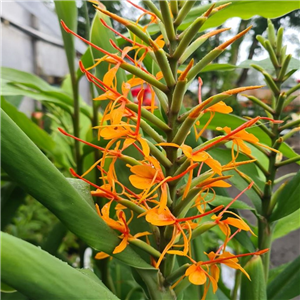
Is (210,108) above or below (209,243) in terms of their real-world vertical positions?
above

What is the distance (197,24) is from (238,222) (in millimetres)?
133

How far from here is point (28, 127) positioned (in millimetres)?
545

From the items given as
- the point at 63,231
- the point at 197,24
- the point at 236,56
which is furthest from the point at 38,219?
the point at 236,56

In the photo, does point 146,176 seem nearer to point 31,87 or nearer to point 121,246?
point 121,246

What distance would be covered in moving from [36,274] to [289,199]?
26cm

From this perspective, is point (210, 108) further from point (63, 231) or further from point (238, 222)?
point (63, 231)

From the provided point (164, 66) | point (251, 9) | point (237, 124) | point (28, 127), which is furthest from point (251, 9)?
point (28, 127)

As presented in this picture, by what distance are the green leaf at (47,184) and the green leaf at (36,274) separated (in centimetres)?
4

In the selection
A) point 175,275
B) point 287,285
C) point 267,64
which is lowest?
point 287,285

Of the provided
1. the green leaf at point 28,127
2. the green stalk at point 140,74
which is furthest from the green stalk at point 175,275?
the green leaf at point 28,127

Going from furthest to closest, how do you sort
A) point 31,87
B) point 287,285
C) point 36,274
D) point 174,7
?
point 31,87 < point 287,285 < point 174,7 < point 36,274

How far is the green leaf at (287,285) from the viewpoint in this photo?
36 centimetres

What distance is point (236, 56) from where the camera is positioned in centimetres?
135

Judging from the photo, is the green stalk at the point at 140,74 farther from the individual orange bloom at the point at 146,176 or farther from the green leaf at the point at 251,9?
→ the green leaf at the point at 251,9
